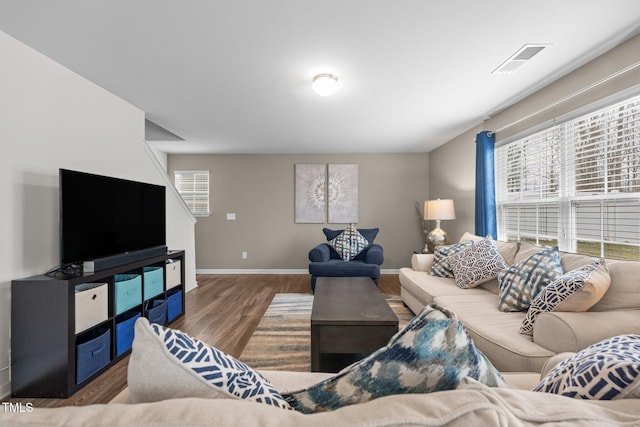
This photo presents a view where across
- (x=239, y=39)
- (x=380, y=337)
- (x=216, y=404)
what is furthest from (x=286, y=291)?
(x=216, y=404)

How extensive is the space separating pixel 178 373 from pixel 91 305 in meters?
2.09

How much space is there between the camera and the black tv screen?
214 centimetres

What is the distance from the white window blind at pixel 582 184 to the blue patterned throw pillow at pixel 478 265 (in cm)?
66

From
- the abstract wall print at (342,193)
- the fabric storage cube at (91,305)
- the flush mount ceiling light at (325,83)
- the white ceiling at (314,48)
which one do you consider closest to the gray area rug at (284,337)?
the fabric storage cube at (91,305)

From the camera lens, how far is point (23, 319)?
6.31ft

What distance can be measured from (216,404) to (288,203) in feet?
17.6

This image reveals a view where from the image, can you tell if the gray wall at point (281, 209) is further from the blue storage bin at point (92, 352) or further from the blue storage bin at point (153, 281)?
the blue storage bin at point (92, 352)

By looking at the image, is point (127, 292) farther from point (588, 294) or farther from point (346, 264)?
point (588, 294)

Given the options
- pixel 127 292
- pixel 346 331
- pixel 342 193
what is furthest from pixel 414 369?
pixel 342 193

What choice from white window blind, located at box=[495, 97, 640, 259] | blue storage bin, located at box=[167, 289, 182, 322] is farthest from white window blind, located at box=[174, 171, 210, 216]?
white window blind, located at box=[495, 97, 640, 259]

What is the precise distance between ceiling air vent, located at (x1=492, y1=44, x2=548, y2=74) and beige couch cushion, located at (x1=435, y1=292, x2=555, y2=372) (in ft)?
6.36


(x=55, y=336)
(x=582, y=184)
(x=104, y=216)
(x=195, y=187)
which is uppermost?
(x=195, y=187)

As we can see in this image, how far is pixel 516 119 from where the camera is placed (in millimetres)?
3262

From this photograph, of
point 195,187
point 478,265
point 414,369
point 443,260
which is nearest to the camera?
point 414,369
